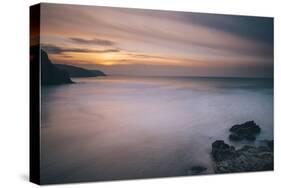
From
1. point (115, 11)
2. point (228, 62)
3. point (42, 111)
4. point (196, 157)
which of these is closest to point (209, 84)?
point (228, 62)

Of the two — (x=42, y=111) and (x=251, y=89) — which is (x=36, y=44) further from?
(x=251, y=89)

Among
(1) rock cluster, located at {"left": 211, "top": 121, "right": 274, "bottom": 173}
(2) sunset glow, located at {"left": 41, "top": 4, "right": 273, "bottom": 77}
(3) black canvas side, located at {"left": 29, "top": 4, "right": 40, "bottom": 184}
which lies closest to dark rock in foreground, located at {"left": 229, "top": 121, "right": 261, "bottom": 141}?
(1) rock cluster, located at {"left": 211, "top": 121, "right": 274, "bottom": 173}

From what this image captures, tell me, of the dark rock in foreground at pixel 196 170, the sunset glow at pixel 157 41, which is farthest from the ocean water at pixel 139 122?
the sunset glow at pixel 157 41

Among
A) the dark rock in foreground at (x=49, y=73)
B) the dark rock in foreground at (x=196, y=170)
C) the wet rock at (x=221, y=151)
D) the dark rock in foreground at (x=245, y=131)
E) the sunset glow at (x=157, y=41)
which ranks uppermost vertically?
the sunset glow at (x=157, y=41)

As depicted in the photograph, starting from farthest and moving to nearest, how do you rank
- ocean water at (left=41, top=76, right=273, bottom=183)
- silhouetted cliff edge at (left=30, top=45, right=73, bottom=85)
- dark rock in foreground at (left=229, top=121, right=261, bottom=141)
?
Result: dark rock in foreground at (left=229, top=121, right=261, bottom=141), ocean water at (left=41, top=76, right=273, bottom=183), silhouetted cliff edge at (left=30, top=45, right=73, bottom=85)

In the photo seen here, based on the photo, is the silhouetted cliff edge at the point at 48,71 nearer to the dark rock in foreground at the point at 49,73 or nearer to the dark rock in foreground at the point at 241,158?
the dark rock in foreground at the point at 49,73

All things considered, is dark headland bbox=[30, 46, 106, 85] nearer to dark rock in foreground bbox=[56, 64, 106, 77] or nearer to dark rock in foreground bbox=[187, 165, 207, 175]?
dark rock in foreground bbox=[56, 64, 106, 77]

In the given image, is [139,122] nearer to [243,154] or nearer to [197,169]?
[197,169]
